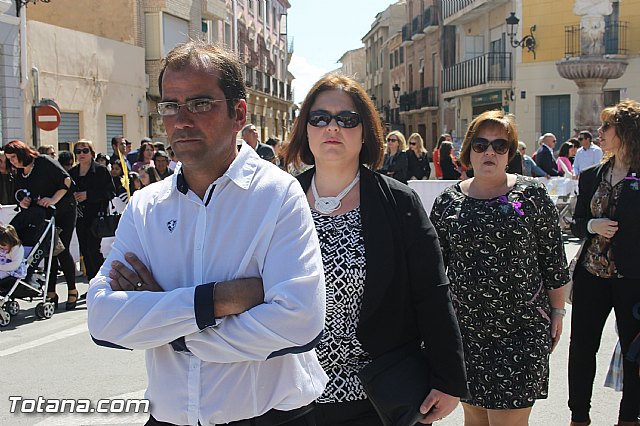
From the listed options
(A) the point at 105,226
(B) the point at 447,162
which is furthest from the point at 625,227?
(B) the point at 447,162

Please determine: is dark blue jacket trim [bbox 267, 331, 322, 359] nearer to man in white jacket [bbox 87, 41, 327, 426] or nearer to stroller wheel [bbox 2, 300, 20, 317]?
man in white jacket [bbox 87, 41, 327, 426]

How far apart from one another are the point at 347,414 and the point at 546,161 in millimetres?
14059

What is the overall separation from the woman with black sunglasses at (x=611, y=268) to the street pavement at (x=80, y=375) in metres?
0.46

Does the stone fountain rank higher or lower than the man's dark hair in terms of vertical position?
higher

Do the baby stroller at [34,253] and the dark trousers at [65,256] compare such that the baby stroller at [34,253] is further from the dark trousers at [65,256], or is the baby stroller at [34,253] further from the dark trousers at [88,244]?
the dark trousers at [88,244]

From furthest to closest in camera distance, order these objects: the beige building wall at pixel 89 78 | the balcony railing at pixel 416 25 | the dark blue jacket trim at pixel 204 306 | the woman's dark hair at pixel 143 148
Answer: the balcony railing at pixel 416 25 → the beige building wall at pixel 89 78 → the woman's dark hair at pixel 143 148 → the dark blue jacket trim at pixel 204 306

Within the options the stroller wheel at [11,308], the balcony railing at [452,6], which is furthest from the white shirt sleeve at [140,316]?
the balcony railing at [452,6]

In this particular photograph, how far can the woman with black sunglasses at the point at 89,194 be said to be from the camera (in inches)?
426

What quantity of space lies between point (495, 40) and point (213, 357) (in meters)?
34.7

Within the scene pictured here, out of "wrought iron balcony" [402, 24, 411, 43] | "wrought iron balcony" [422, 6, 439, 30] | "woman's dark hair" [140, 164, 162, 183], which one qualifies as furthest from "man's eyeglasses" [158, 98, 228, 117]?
"wrought iron balcony" [402, 24, 411, 43]

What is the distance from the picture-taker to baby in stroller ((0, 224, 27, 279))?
330 inches

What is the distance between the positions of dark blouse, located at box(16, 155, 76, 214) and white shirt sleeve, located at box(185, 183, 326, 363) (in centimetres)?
751

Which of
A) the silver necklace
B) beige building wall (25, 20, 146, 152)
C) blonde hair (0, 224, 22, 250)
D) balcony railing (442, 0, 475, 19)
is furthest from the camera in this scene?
balcony railing (442, 0, 475, 19)

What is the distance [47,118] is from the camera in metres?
18.6
